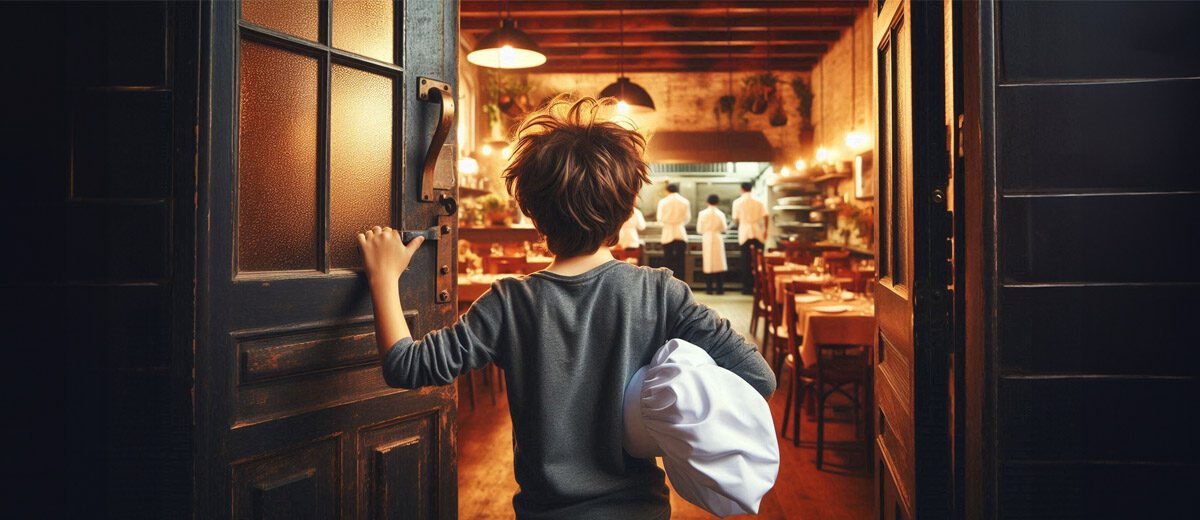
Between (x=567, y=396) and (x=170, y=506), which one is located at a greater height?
(x=567, y=396)

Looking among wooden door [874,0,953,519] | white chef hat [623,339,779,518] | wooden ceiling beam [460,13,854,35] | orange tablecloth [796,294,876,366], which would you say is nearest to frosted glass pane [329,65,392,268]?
white chef hat [623,339,779,518]

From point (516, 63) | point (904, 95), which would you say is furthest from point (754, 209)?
point (904, 95)

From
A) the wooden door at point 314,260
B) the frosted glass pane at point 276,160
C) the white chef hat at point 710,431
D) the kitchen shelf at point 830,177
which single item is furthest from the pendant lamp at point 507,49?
the kitchen shelf at point 830,177

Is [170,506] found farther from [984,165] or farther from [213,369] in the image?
[984,165]

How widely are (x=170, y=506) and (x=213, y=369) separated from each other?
291mm

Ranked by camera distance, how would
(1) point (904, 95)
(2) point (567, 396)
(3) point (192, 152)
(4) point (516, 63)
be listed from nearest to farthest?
(2) point (567, 396), (3) point (192, 152), (1) point (904, 95), (4) point (516, 63)

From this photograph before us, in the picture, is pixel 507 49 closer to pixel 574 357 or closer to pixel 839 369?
pixel 839 369

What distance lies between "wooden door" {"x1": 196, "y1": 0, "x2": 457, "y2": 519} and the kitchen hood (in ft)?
30.2

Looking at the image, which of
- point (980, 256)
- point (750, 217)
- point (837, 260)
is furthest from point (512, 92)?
point (980, 256)

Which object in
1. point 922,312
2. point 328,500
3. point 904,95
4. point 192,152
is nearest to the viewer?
point 192,152

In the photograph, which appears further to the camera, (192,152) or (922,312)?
(922,312)

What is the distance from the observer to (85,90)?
4.87ft

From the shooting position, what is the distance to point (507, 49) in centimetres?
525

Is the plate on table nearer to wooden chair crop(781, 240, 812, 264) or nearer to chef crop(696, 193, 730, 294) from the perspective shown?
wooden chair crop(781, 240, 812, 264)
